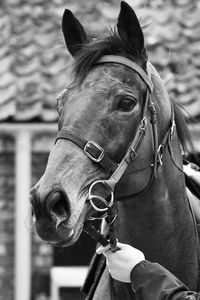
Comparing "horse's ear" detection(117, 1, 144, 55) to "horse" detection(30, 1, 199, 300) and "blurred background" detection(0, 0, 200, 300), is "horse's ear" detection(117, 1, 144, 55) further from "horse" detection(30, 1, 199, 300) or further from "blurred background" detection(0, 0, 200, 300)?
"blurred background" detection(0, 0, 200, 300)

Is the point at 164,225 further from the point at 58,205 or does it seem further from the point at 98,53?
the point at 98,53

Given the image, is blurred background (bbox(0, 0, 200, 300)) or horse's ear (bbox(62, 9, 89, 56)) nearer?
horse's ear (bbox(62, 9, 89, 56))

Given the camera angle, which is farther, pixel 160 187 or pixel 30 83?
pixel 30 83

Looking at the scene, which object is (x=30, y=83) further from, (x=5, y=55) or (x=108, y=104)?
(x=108, y=104)

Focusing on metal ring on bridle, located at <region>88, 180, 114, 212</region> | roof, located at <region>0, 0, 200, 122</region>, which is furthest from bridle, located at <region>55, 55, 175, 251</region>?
roof, located at <region>0, 0, 200, 122</region>

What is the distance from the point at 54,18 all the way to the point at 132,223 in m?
5.17

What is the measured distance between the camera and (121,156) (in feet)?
11.2

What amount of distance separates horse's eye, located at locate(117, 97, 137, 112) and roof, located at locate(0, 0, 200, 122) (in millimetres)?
3862

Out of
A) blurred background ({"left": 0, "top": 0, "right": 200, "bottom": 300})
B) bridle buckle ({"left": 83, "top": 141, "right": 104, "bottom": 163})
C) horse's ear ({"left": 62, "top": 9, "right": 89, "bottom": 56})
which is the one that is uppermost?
horse's ear ({"left": 62, "top": 9, "right": 89, "bottom": 56})

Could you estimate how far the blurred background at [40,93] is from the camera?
24.3 feet

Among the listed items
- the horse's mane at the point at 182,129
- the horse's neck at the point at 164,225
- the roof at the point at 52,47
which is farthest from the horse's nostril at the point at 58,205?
the roof at the point at 52,47

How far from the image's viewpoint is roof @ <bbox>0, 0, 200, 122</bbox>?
7598 mm

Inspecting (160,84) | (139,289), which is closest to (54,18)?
(160,84)

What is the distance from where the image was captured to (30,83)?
25.6 feet
